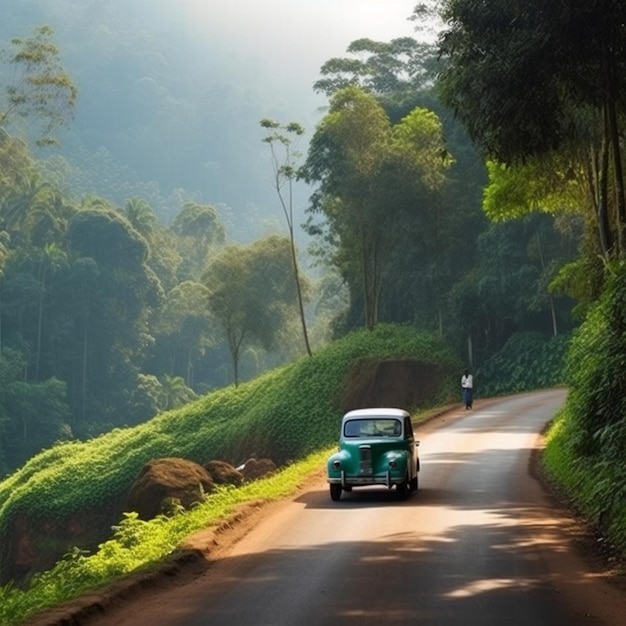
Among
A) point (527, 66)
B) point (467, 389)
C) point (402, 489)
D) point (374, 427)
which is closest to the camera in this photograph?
point (527, 66)

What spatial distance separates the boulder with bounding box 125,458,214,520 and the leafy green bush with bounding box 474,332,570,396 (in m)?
31.6

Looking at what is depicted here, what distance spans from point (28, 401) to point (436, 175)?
153 feet

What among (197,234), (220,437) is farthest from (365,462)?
(197,234)

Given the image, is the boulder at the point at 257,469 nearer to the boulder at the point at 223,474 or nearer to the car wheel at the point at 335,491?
the boulder at the point at 223,474

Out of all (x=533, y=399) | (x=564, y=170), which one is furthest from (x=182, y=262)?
(x=564, y=170)

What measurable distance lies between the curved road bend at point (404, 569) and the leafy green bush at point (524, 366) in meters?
34.0

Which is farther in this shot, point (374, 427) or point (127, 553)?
point (374, 427)

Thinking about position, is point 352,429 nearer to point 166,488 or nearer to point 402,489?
point 402,489

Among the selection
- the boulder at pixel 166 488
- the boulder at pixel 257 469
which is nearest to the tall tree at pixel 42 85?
the boulder at pixel 257 469

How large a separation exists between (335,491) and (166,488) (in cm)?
535

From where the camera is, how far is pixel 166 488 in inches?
990

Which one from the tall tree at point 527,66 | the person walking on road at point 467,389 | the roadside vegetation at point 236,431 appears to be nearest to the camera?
the tall tree at point 527,66

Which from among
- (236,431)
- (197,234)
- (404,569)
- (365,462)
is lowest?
(404,569)

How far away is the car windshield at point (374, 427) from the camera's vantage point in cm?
2152
